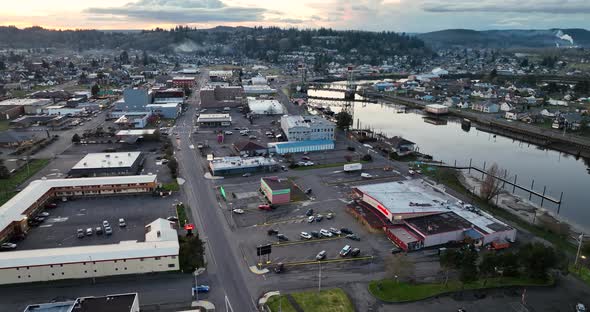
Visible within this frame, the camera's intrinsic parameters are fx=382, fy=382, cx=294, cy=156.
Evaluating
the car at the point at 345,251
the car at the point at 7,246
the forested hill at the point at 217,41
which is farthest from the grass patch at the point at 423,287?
the forested hill at the point at 217,41

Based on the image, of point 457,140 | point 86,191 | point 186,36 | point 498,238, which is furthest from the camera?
point 186,36

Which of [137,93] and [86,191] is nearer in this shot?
[86,191]

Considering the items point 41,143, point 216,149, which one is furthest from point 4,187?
point 216,149

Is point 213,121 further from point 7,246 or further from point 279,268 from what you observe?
point 279,268

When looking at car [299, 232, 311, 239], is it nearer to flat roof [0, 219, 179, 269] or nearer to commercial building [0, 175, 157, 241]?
flat roof [0, 219, 179, 269]

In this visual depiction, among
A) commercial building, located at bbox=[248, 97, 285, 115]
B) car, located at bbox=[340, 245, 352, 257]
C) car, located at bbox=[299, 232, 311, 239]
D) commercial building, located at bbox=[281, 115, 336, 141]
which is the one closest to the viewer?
car, located at bbox=[340, 245, 352, 257]

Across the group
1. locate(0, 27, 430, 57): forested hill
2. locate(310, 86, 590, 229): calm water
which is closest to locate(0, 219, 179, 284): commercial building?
locate(310, 86, 590, 229): calm water

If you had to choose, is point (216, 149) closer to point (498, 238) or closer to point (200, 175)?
point (200, 175)
